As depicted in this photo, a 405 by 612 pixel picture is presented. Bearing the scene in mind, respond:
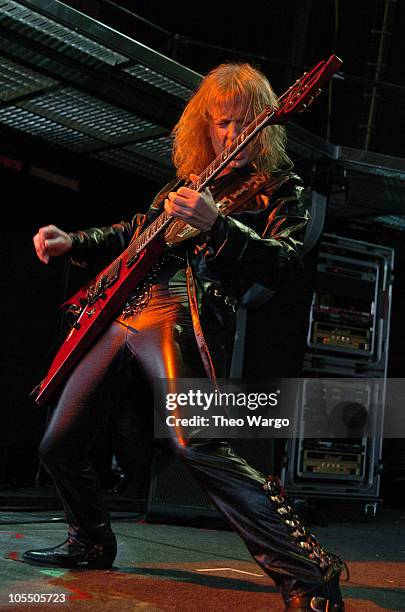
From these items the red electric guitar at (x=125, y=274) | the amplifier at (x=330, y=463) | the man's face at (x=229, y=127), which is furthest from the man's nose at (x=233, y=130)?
the amplifier at (x=330, y=463)

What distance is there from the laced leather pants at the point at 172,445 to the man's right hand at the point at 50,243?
0.38 metres

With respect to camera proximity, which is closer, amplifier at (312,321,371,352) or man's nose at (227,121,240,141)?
man's nose at (227,121,240,141)

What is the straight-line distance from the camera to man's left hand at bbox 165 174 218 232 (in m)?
2.06

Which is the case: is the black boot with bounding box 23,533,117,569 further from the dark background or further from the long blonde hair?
the dark background

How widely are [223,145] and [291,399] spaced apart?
4.07m

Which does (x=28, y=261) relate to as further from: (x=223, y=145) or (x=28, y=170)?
(x=223, y=145)

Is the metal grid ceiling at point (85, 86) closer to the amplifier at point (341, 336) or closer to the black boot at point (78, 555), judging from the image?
the amplifier at point (341, 336)

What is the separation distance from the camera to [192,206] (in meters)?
2.07

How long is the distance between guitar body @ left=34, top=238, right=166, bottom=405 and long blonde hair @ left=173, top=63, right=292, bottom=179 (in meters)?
0.44

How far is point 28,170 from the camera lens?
5.97m

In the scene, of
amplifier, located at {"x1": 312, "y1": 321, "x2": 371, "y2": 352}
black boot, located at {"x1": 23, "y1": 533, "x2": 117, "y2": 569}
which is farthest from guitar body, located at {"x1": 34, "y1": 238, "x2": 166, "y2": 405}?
amplifier, located at {"x1": 312, "y1": 321, "x2": 371, "y2": 352}

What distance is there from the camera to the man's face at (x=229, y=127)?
2.50 meters

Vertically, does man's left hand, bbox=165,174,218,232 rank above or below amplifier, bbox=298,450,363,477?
A: above

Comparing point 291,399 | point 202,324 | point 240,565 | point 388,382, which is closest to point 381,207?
point 291,399
